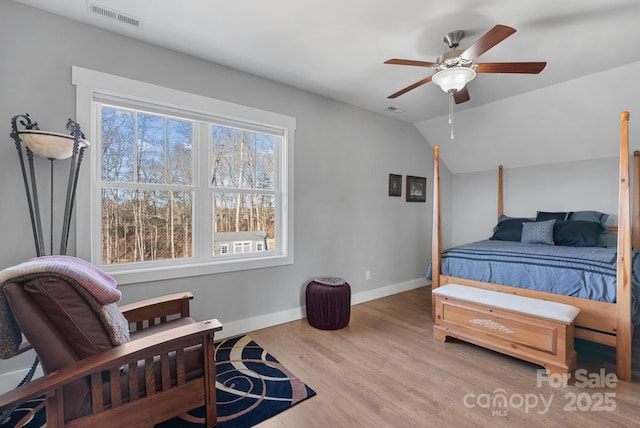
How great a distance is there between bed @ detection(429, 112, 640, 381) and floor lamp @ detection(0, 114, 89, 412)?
3.13 m

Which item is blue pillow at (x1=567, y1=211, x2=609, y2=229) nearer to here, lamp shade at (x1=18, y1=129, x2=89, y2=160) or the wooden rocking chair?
the wooden rocking chair

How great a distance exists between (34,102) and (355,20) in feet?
7.49

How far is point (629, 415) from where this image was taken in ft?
5.65

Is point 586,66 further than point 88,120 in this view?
Yes

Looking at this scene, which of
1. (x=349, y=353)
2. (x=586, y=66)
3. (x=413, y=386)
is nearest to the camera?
(x=413, y=386)

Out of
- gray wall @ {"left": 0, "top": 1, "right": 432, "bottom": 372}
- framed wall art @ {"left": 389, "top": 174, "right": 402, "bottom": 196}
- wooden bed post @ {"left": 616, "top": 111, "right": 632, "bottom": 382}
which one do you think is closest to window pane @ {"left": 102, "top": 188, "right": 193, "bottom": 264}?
gray wall @ {"left": 0, "top": 1, "right": 432, "bottom": 372}

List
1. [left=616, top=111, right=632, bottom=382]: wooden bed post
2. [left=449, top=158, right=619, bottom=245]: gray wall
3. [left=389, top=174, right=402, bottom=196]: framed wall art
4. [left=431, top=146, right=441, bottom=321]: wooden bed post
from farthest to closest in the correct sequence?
[left=389, top=174, right=402, bottom=196]: framed wall art → [left=449, top=158, right=619, bottom=245]: gray wall → [left=431, top=146, right=441, bottom=321]: wooden bed post → [left=616, top=111, right=632, bottom=382]: wooden bed post

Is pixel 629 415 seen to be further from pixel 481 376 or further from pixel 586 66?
pixel 586 66

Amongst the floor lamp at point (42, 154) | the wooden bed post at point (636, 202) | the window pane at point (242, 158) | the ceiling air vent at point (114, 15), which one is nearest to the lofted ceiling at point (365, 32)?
the ceiling air vent at point (114, 15)

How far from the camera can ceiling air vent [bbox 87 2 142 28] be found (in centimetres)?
198

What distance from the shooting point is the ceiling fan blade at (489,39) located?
1.66 metres

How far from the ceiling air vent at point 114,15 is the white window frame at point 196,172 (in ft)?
1.29

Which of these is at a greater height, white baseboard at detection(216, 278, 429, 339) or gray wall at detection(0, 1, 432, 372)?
gray wall at detection(0, 1, 432, 372)

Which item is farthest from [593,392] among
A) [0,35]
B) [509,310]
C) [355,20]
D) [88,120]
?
[0,35]
